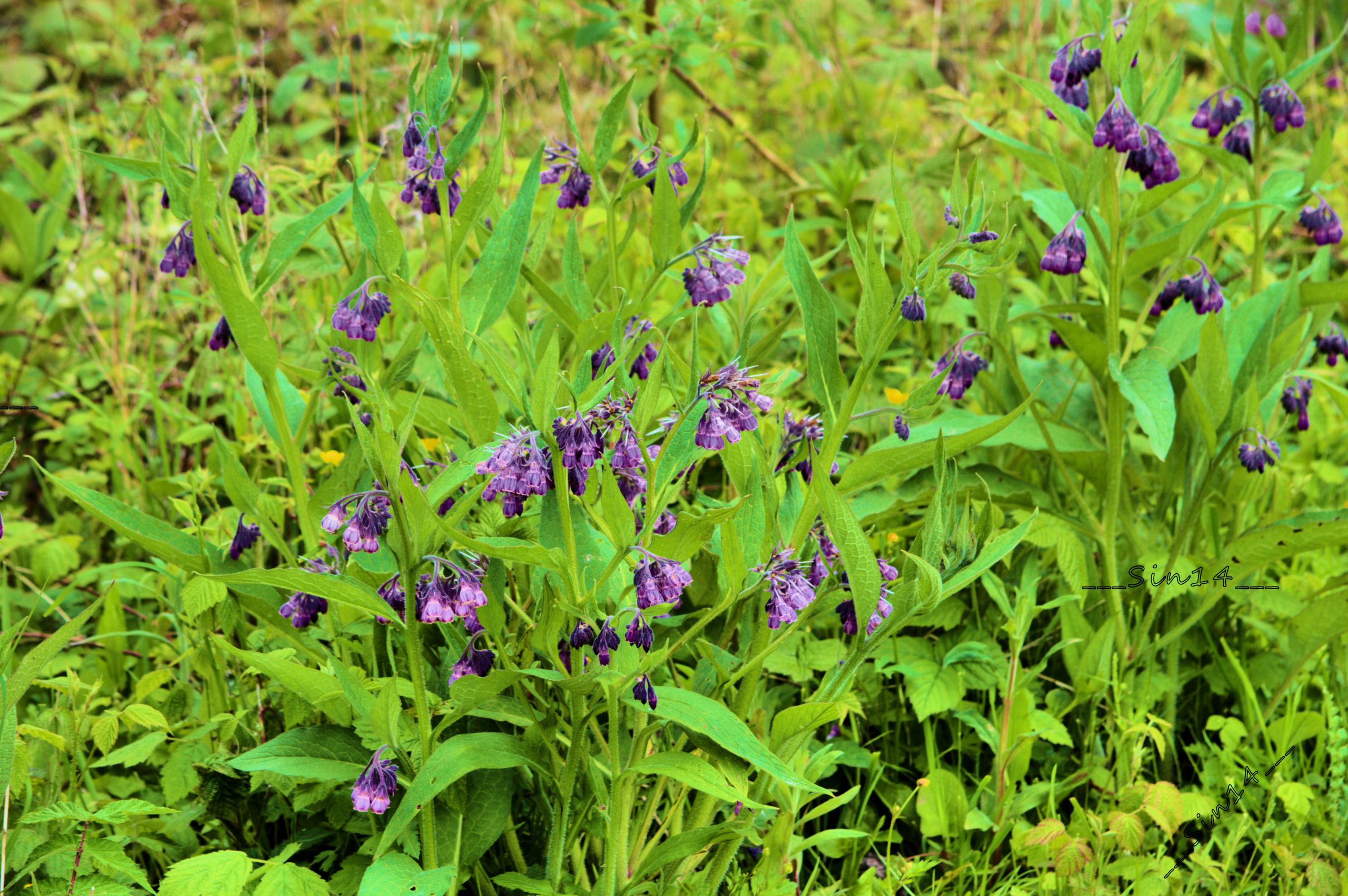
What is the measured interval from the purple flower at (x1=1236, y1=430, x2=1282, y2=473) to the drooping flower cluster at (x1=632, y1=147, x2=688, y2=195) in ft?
4.13

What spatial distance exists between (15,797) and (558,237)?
2.75m

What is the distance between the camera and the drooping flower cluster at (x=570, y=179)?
2.11 metres

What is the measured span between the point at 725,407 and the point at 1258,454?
1.40m

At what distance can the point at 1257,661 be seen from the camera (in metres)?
2.70

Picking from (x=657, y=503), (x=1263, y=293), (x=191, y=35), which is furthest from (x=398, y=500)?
(x=191, y=35)

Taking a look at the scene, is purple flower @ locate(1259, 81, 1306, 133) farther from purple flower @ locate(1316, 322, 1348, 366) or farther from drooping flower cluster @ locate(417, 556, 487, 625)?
drooping flower cluster @ locate(417, 556, 487, 625)

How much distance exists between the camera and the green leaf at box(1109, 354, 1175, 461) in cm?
225

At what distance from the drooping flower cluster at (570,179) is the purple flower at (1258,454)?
1.41 meters

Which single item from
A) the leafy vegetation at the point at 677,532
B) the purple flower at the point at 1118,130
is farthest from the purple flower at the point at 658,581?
the purple flower at the point at 1118,130

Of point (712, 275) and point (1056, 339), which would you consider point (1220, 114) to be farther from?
point (712, 275)

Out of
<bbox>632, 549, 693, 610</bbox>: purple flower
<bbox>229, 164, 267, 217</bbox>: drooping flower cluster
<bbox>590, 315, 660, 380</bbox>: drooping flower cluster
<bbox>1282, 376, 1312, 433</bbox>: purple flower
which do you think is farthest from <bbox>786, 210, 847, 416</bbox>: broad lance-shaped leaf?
<bbox>1282, 376, 1312, 433</bbox>: purple flower

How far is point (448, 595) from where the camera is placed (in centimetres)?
157

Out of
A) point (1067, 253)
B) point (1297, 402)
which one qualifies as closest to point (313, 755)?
point (1067, 253)

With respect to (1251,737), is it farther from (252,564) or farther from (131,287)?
(131,287)
